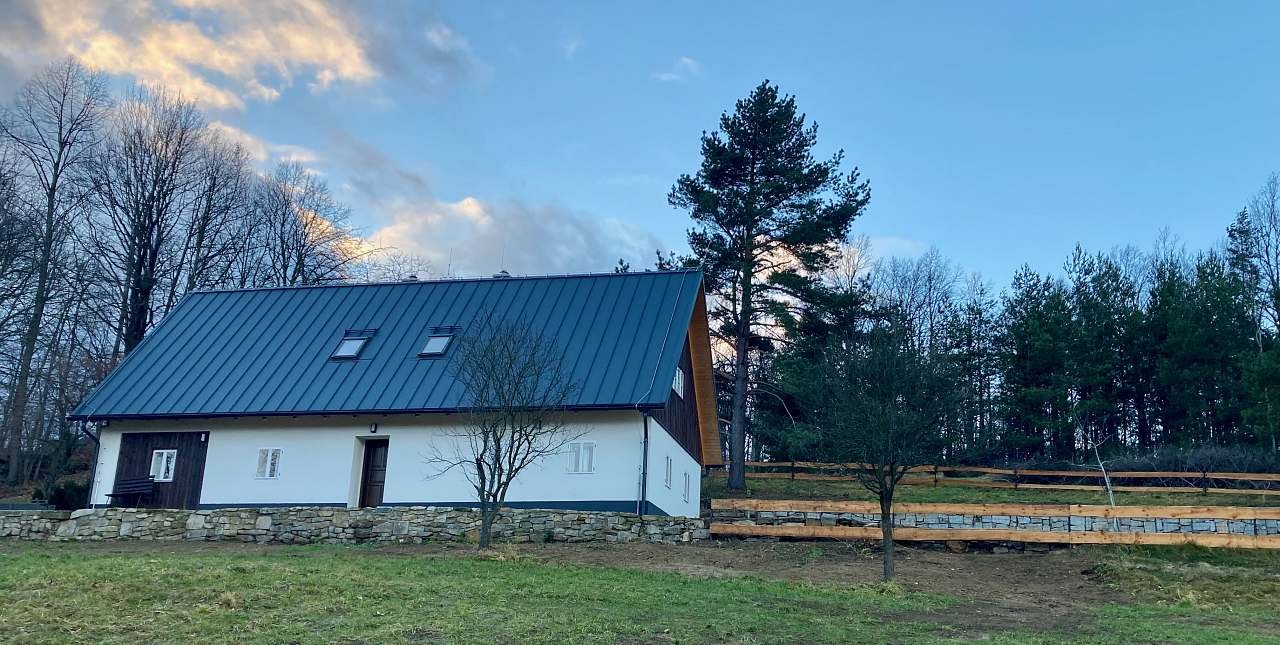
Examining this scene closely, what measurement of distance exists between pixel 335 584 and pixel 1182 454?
30.2 metres

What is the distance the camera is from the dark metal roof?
2427 cm

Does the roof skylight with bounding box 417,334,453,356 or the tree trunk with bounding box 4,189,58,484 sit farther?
the tree trunk with bounding box 4,189,58,484

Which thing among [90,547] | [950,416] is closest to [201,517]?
[90,547]

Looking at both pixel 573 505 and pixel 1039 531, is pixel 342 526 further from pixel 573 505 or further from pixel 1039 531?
pixel 1039 531

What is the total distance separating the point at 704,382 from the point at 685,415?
247 centimetres

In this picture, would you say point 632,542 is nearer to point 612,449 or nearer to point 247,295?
point 612,449

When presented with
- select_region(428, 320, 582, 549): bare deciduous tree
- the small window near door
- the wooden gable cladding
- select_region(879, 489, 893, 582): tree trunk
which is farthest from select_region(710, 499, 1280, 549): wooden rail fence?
the small window near door

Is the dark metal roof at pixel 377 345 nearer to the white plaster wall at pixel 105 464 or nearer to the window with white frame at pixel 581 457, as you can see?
the white plaster wall at pixel 105 464

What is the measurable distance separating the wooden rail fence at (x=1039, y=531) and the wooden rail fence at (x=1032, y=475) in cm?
820

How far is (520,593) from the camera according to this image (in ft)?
45.9

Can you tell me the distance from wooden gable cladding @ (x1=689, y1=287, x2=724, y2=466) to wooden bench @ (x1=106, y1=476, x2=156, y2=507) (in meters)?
14.0

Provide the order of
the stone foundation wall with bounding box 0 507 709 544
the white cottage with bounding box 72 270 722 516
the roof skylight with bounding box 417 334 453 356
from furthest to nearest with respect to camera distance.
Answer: the roof skylight with bounding box 417 334 453 356, the white cottage with bounding box 72 270 722 516, the stone foundation wall with bounding box 0 507 709 544

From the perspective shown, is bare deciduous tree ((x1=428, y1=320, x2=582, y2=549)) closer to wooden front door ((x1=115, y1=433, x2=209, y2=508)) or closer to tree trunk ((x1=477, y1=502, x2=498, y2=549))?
tree trunk ((x1=477, y1=502, x2=498, y2=549))

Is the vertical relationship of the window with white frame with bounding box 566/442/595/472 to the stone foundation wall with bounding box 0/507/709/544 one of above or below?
above
